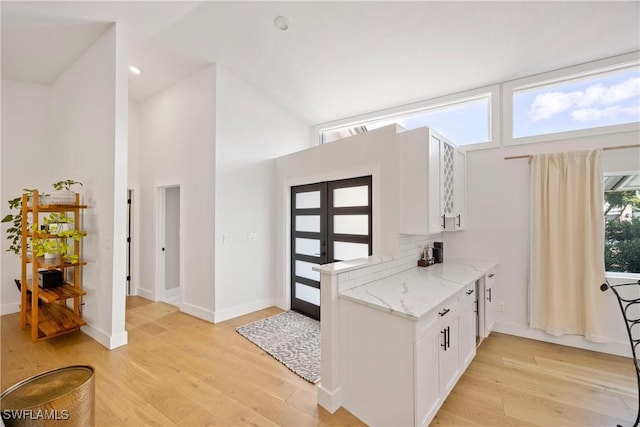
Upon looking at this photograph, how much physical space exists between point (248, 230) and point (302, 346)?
1977mm

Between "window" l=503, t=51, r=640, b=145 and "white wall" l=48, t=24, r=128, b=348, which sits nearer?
"window" l=503, t=51, r=640, b=145

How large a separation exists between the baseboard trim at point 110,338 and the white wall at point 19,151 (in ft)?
7.35

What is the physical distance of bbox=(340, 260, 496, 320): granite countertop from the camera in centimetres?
186

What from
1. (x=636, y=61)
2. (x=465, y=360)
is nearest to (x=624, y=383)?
(x=465, y=360)

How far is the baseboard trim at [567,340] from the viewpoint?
294 centimetres

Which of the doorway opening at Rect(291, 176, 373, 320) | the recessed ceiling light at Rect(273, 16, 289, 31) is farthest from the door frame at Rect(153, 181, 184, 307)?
the recessed ceiling light at Rect(273, 16, 289, 31)

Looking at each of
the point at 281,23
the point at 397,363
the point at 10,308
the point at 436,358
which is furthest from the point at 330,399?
the point at 10,308

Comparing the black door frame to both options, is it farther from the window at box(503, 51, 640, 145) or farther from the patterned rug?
the window at box(503, 51, 640, 145)

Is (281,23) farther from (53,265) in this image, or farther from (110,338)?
(110,338)

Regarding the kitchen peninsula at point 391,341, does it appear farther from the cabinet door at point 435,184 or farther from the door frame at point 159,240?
the door frame at point 159,240

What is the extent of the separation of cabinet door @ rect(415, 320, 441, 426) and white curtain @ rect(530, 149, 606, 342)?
223cm

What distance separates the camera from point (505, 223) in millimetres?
3580

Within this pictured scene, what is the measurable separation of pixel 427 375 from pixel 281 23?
3.74 m

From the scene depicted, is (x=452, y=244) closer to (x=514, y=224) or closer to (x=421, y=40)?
(x=514, y=224)
